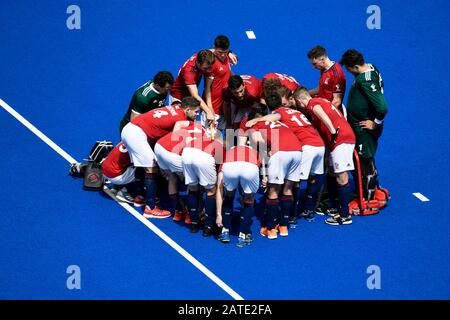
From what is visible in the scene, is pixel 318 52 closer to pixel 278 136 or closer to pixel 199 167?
pixel 278 136

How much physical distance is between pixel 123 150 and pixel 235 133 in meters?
1.66

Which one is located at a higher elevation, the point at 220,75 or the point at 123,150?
the point at 220,75

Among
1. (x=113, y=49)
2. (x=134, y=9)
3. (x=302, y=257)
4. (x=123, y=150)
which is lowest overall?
(x=302, y=257)

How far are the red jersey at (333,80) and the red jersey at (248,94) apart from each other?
0.98 m

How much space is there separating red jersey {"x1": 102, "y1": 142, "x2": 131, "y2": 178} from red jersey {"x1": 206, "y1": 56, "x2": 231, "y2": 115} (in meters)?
1.69

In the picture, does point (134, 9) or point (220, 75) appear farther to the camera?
point (134, 9)

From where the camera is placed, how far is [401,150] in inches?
460

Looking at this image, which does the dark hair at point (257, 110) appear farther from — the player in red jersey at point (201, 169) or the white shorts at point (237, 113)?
the player in red jersey at point (201, 169)

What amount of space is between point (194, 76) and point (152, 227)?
241cm

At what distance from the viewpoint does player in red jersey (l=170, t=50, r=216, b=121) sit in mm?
10375

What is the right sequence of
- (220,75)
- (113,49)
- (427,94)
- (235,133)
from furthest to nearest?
(113,49)
(427,94)
(220,75)
(235,133)

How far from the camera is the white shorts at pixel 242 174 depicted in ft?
29.6

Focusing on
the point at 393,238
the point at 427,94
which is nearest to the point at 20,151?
the point at 393,238
